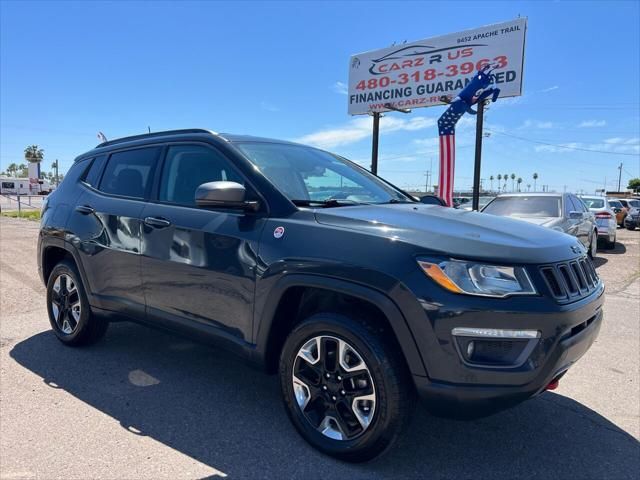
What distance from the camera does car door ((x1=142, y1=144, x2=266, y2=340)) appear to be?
2.96m

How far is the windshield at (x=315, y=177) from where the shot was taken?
316 cm

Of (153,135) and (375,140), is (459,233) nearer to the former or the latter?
(153,135)

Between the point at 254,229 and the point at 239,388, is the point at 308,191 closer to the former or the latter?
the point at 254,229

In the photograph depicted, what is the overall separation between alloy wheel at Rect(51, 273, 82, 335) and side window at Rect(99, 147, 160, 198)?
0.95m

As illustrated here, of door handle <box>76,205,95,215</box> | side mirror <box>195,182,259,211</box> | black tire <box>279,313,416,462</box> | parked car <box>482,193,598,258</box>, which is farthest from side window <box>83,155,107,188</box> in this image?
parked car <box>482,193,598,258</box>

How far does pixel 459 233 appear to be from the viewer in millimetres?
2492

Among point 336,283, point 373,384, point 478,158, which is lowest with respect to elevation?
point 373,384

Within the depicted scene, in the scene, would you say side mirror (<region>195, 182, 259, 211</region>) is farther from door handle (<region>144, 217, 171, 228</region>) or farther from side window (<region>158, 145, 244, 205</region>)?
door handle (<region>144, 217, 171, 228</region>)

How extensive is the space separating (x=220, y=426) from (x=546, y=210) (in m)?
7.66

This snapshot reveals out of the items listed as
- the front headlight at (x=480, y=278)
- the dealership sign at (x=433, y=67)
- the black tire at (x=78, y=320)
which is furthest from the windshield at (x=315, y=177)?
the dealership sign at (x=433, y=67)

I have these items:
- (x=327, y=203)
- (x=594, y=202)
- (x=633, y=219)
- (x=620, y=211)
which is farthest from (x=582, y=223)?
(x=620, y=211)

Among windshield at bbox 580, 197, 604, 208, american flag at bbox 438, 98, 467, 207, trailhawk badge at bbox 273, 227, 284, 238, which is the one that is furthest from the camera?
windshield at bbox 580, 197, 604, 208

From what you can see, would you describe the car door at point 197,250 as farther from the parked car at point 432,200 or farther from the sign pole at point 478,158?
the sign pole at point 478,158

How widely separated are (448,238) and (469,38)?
1537cm
